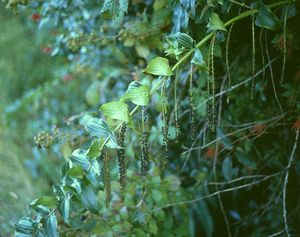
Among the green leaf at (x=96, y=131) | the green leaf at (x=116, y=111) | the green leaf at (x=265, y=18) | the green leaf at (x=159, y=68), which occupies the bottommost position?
the green leaf at (x=96, y=131)

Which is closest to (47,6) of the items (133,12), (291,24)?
(133,12)

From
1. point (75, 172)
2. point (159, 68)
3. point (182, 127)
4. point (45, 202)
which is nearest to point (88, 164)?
point (75, 172)

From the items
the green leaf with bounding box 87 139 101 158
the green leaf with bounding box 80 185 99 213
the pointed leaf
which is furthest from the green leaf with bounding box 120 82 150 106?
the green leaf with bounding box 80 185 99 213

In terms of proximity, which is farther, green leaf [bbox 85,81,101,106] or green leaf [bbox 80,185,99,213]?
green leaf [bbox 85,81,101,106]

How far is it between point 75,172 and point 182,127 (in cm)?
90

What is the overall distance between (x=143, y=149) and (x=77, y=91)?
2.80m

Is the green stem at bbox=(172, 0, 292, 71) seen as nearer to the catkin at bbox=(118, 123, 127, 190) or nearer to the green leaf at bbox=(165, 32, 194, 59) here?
the green leaf at bbox=(165, 32, 194, 59)

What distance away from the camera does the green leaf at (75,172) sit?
1.12 meters

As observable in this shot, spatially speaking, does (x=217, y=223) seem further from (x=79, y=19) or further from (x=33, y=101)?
(x=33, y=101)

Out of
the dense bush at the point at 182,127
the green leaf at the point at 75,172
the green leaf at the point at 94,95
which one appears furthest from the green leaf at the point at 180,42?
the green leaf at the point at 94,95

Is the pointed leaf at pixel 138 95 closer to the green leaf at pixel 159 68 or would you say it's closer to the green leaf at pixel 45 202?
the green leaf at pixel 159 68

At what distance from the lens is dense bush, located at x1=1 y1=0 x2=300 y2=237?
3.81ft

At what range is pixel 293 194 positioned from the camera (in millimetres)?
1721

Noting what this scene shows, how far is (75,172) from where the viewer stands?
3.71 feet
